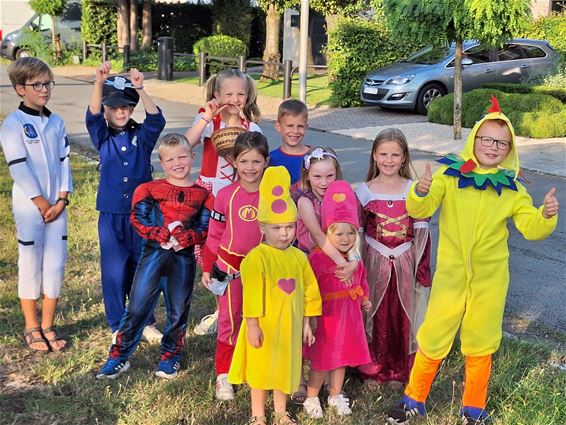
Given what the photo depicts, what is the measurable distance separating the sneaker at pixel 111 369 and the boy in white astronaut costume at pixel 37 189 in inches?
20.2

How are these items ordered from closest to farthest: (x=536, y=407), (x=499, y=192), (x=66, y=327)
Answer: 1. (x=499, y=192)
2. (x=536, y=407)
3. (x=66, y=327)

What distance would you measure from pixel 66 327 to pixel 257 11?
3006cm

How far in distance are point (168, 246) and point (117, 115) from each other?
0.93 metres

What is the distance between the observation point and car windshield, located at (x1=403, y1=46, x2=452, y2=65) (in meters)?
16.6

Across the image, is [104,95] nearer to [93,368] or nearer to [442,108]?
[93,368]

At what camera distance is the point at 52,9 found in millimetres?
29297

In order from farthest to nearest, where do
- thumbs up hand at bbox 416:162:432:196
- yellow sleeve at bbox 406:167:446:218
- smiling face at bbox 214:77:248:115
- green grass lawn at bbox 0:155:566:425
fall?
smiling face at bbox 214:77:248:115 → green grass lawn at bbox 0:155:566:425 → yellow sleeve at bbox 406:167:446:218 → thumbs up hand at bbox 416:162:432:196

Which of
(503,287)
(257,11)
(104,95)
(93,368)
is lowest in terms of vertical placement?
(93,368)

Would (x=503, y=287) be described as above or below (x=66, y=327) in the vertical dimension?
above

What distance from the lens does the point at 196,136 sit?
13.4ft

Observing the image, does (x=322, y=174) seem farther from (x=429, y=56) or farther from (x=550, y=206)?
(x=429, y=56)

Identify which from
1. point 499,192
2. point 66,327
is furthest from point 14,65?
point 499,192

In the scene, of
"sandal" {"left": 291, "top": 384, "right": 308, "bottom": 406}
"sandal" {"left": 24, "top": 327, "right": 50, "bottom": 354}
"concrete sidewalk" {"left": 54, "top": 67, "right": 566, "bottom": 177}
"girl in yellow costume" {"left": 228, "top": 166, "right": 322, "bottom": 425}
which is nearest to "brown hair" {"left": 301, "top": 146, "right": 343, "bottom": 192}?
"girl in yellow costume" {"left": 228, "top": 166, "right": 322, "bottom": 425}

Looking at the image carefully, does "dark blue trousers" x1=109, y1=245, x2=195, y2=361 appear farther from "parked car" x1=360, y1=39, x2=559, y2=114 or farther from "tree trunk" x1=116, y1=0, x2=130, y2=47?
"tree trunk" x1=116, y1=0, x2=130, y2=47
